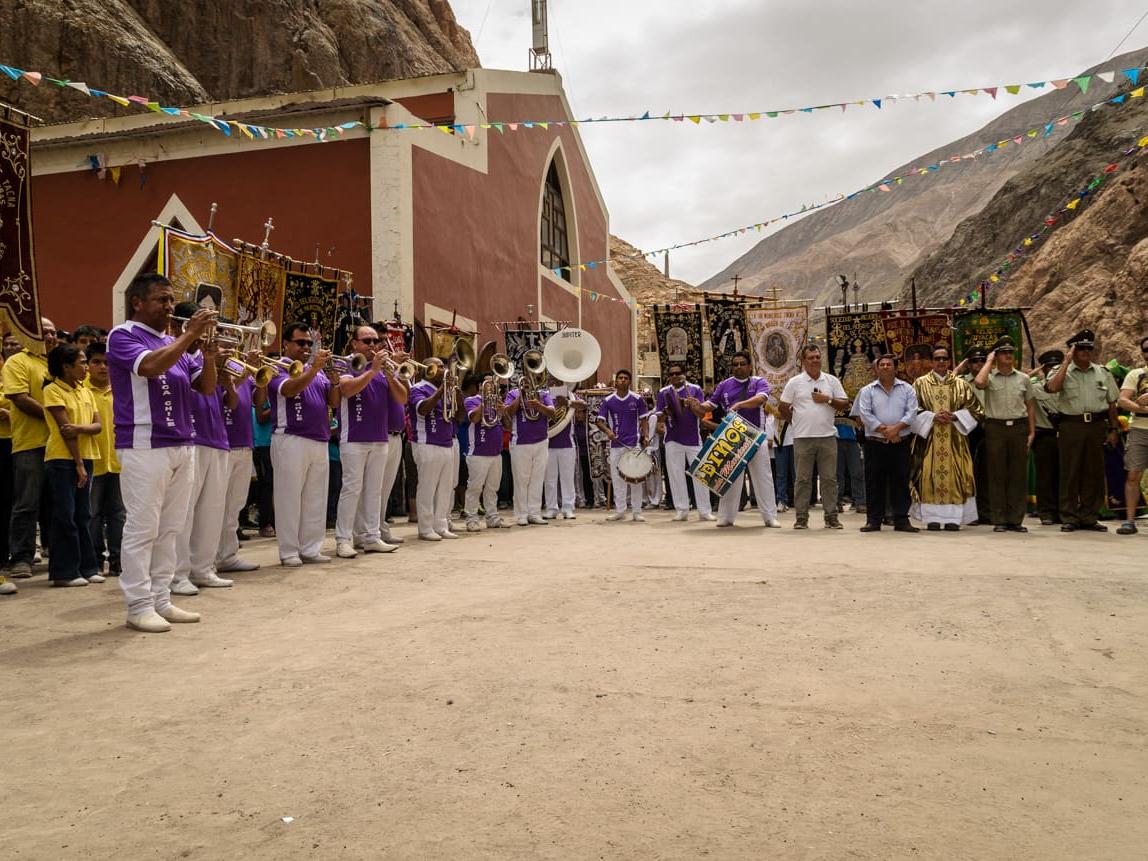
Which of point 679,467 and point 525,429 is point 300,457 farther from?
point 679,467

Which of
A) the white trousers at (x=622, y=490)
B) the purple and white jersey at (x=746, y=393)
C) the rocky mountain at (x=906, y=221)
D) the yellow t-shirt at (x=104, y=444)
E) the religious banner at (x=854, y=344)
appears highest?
the rocky mountain at (x=906, y=221)

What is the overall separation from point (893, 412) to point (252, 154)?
35.2 feet

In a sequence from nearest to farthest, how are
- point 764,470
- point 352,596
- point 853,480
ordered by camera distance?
point 352,596, point 764,470, point 853,480

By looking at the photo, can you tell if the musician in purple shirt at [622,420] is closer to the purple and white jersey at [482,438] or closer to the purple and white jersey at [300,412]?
the purple and white jersey at [482,438]

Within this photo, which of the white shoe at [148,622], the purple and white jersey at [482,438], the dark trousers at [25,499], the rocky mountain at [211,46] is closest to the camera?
the white shoe at [148,622]

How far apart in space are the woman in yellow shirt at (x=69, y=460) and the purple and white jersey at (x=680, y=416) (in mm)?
6642

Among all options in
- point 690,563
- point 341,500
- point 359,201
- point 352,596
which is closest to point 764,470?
point 690,563

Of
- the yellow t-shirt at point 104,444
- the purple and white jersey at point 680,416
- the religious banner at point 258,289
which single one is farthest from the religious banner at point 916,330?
the yellow t-shirt at point 104,444

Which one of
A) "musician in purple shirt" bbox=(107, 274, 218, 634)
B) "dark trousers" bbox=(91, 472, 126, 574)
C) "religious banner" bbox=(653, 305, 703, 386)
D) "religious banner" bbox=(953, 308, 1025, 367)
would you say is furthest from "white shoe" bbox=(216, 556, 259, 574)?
"religious banner" bbox=(953, 308, 1025, 367)

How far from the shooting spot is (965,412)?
31.4ft

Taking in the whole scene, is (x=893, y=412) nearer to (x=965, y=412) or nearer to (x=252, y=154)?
(x=965, y=412)

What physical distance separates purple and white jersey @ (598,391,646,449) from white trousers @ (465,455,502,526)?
2.38m

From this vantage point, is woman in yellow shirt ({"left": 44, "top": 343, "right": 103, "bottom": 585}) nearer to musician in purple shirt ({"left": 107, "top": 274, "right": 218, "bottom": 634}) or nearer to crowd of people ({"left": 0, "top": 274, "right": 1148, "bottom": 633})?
crowd of people ({"left": 0, "top": 274, "right": 1148, "bottom": 633})

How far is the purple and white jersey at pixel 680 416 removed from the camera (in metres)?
11.4
